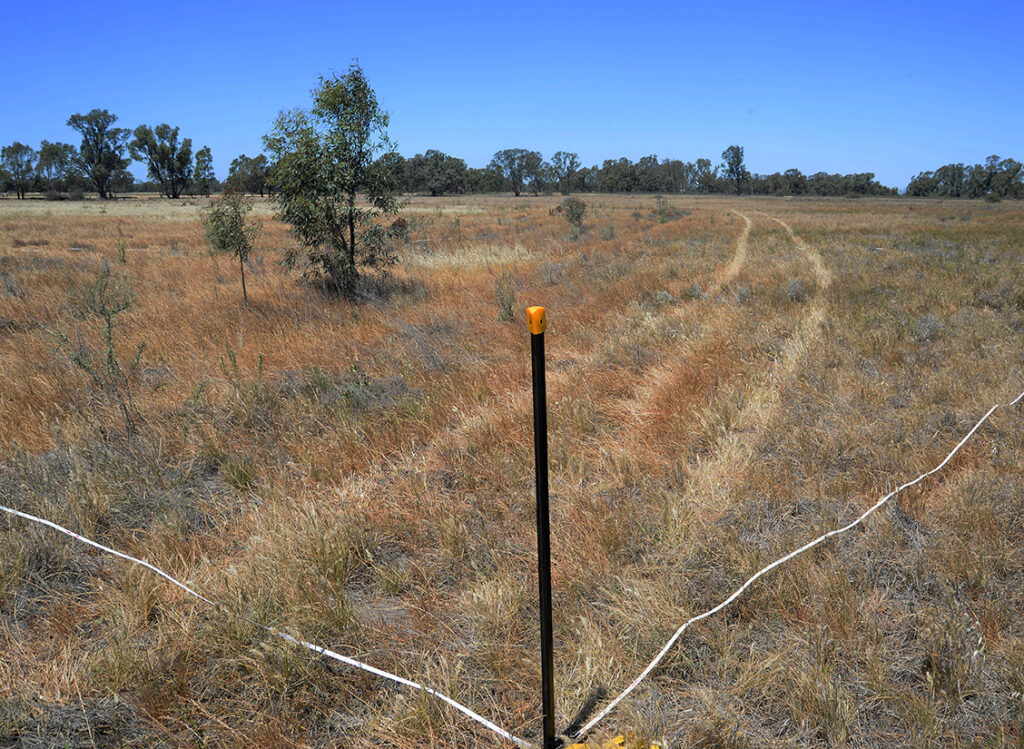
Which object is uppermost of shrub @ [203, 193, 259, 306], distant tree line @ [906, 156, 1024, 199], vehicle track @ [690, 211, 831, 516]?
distant tree line @ [906, 156, 1024, 199]

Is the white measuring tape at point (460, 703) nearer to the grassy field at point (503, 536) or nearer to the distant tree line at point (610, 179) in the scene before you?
Result: the grassy field at point (503, 536)

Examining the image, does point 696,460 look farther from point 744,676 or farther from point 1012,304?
point 1012,304

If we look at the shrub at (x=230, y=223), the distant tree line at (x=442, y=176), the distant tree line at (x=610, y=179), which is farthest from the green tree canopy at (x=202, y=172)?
the shrub at (x=230, y=223)

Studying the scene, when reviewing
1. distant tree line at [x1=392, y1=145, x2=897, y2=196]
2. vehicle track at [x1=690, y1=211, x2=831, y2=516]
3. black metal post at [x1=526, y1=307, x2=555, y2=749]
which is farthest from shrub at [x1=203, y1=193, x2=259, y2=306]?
distant tree line at [x1=392, y1=145, x2=897, y2=196]

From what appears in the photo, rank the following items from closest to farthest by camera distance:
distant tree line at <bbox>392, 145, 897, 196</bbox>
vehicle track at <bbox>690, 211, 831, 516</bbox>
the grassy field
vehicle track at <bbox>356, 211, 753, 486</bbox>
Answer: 1. the grassy field
2. vehicle track at <bbox>690, 211, 831, 516</bbox>
3. vehicle track at <bbox>356, 211, 753, 486</bbox>
4. distant tree line at <bbox>392, 145, 897, 196</bbox>

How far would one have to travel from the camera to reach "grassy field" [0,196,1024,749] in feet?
8.59

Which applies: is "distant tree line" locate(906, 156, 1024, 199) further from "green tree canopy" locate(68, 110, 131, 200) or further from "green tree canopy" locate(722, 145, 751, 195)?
"green tree canopy" locate(68, 110, 131, 200)

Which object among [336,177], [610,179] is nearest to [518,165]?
[610,179]

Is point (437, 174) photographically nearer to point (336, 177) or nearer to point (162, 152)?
point (162, 152)

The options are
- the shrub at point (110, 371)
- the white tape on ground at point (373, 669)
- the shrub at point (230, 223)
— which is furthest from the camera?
the shrub at point (230, 223)

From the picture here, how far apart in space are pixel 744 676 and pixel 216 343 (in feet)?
25.7

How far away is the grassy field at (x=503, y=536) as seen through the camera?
262 centimetres

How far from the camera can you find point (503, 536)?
3912 mm

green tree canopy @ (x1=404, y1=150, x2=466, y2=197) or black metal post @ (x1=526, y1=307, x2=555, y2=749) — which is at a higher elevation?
green tree canopy @ (x1=404, y1=150, x2=466, y2=197)
